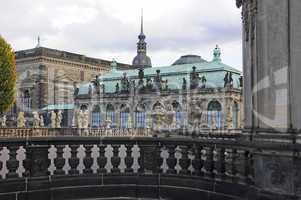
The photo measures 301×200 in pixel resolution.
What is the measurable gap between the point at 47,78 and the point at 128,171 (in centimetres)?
7351

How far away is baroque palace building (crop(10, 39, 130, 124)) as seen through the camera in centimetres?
7925

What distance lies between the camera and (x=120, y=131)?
49.8 meters

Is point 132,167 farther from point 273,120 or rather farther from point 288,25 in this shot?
point 288,25

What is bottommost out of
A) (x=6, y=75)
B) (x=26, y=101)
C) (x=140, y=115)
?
(x=140, y=115)

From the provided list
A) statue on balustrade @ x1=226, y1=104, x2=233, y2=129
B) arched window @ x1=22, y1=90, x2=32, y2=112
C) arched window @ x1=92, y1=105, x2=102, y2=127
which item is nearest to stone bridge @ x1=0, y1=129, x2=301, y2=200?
statue on balustrade @ x1=226, y1=104, x2=233, y2=129

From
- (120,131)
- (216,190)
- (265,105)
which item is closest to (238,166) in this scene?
(216,190)

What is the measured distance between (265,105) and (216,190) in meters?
1.52

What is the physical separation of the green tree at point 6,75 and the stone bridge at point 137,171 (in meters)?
35.6

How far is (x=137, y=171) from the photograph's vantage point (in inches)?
309

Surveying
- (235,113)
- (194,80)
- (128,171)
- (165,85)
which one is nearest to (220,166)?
(128,171)

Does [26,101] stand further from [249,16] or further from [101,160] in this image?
[249,16]

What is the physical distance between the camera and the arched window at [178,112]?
64.4 metres

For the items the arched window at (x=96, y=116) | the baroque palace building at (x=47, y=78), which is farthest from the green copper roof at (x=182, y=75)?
the baroque palace building at (x=47, y=78)

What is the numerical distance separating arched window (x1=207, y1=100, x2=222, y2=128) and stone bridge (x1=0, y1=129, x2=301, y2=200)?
54271 mm
